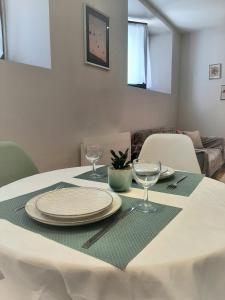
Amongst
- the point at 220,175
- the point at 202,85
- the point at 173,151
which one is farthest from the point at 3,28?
the point at 202,85

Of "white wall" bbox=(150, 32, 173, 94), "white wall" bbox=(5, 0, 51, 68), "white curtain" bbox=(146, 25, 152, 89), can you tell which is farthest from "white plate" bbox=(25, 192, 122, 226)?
"white wall" bbox=(150, 32, 173, 94)

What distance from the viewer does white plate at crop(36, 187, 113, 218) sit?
0.69 metres

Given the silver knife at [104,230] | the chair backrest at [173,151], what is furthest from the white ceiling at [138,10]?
the silver knife at [104,230]

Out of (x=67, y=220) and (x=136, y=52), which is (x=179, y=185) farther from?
(x=136, y=52)

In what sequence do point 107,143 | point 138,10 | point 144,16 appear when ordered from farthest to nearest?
point 144,16 → point 138,10 → point 107,143

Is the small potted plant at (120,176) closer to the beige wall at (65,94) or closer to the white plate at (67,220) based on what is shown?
the white plate at (67,220)

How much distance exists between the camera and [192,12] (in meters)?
4.02

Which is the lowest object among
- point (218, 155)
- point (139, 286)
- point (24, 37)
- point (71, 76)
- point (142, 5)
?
point (218, 155)

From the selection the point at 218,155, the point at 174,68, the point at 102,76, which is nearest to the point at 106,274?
the point at 102,76

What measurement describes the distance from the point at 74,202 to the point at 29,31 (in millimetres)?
1962

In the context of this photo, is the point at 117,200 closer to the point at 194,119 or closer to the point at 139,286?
the point at 139,286

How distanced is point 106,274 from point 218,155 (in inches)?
151

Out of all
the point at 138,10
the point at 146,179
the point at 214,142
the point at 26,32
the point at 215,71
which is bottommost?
the point at 214,142

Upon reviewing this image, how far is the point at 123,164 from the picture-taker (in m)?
0.98
